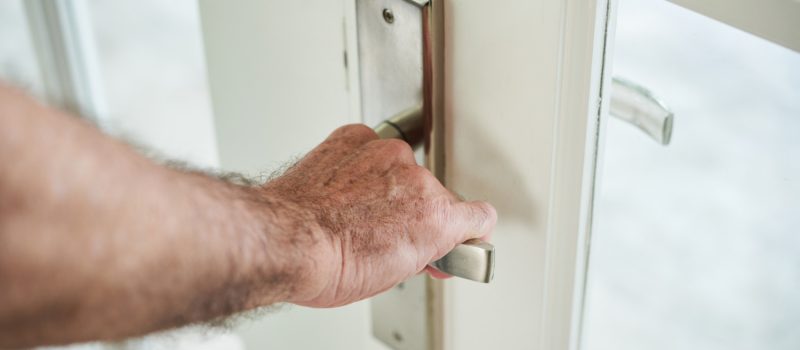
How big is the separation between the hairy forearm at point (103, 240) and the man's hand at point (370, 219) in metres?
0.05

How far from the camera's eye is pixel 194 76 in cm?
183

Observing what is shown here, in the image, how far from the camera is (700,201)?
2.73ft

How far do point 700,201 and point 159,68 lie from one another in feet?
4.25

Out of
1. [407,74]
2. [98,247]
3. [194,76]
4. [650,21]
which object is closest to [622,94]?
[407,74]

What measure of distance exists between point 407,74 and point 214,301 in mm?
201

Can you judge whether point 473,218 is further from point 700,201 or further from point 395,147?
point 700,201

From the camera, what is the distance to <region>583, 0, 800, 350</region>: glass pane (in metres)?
0.78

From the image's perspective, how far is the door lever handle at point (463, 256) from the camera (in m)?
0.47

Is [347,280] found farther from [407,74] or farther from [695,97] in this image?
[695,97]

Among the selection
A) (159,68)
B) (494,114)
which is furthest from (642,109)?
(159,68)

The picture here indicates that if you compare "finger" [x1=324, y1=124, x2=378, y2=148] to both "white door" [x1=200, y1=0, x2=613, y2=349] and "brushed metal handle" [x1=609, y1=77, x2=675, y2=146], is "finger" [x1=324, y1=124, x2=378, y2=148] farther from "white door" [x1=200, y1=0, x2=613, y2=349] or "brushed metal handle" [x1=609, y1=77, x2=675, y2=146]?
"brushed metal handle" [x1=609, y1=77, x2=675, y2=146]

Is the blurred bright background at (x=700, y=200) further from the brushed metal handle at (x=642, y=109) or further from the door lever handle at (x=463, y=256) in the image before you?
→ the door lever handle at (x=463, y=256)

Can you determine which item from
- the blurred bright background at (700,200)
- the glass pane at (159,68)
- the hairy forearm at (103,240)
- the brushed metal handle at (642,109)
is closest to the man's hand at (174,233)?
the hairy forearm at (103,240)

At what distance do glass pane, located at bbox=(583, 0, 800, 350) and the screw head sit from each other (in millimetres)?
334
